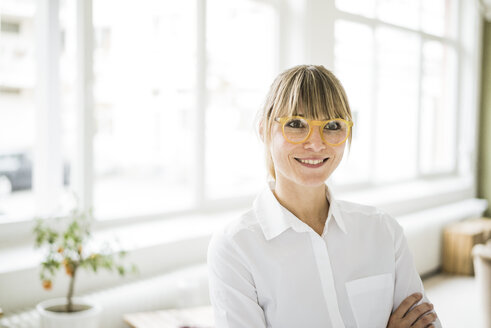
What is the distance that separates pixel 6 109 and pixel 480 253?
8.93 feet

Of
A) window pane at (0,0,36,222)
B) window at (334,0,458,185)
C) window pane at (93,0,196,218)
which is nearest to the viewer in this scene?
window pane at (0,0,36,222)

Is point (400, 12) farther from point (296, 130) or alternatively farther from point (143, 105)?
point (296, 130)

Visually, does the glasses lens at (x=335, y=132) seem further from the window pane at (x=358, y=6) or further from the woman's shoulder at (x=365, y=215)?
the window pane at (x=358, y=6)

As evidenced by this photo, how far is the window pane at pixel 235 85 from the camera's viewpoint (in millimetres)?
3828

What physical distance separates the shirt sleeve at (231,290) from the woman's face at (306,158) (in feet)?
0.78

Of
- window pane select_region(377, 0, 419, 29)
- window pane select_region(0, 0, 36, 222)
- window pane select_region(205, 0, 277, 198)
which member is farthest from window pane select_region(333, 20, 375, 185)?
window pane select_region(0, 0, 36, 222)

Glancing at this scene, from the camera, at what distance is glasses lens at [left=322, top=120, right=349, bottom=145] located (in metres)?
1.34

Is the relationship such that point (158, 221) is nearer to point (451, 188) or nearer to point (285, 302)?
point (285, 302)

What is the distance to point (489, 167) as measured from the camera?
677 cm

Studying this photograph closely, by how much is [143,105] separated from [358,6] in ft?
8.79

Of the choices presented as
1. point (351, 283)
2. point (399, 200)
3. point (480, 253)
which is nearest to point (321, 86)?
point (351, 283)

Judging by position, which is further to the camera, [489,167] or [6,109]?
[489,167]

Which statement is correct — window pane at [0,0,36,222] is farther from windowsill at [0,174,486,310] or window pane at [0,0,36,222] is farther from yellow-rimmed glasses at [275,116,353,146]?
yellow-rimmed glasses at [275,116,353,146]

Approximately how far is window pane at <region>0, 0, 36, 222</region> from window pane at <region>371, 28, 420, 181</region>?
3.59 meters
